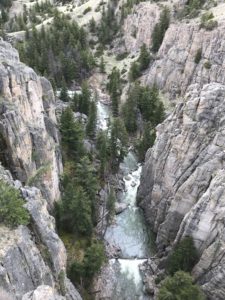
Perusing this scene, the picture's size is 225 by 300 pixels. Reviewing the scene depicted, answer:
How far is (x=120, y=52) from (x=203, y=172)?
292ft

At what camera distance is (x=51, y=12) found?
172500mm

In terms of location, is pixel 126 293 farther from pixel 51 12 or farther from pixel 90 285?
pixel 51 12

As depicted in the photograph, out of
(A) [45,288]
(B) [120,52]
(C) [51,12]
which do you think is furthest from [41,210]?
(C) [51,12]

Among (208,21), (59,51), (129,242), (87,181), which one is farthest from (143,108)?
(59,51)

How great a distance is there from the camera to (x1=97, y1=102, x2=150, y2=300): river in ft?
194

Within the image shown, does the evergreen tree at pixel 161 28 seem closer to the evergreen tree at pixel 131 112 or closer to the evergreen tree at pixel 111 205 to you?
the evergreen tree at pixel 131 112

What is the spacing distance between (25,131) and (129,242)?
89.3 ft

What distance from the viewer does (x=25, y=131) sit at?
187 ft

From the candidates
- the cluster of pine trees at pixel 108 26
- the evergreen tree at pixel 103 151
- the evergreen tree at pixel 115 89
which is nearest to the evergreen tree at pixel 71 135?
the evergreen tree at pixel 103 151

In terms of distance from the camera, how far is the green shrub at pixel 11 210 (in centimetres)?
3806

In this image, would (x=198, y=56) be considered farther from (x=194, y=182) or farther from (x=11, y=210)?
(x=11, y=210)

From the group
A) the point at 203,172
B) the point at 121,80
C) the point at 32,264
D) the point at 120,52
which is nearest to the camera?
the point at 32,264

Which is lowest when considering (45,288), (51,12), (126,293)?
(126,293)

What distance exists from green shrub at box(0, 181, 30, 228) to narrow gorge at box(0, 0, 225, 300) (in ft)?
0.34
